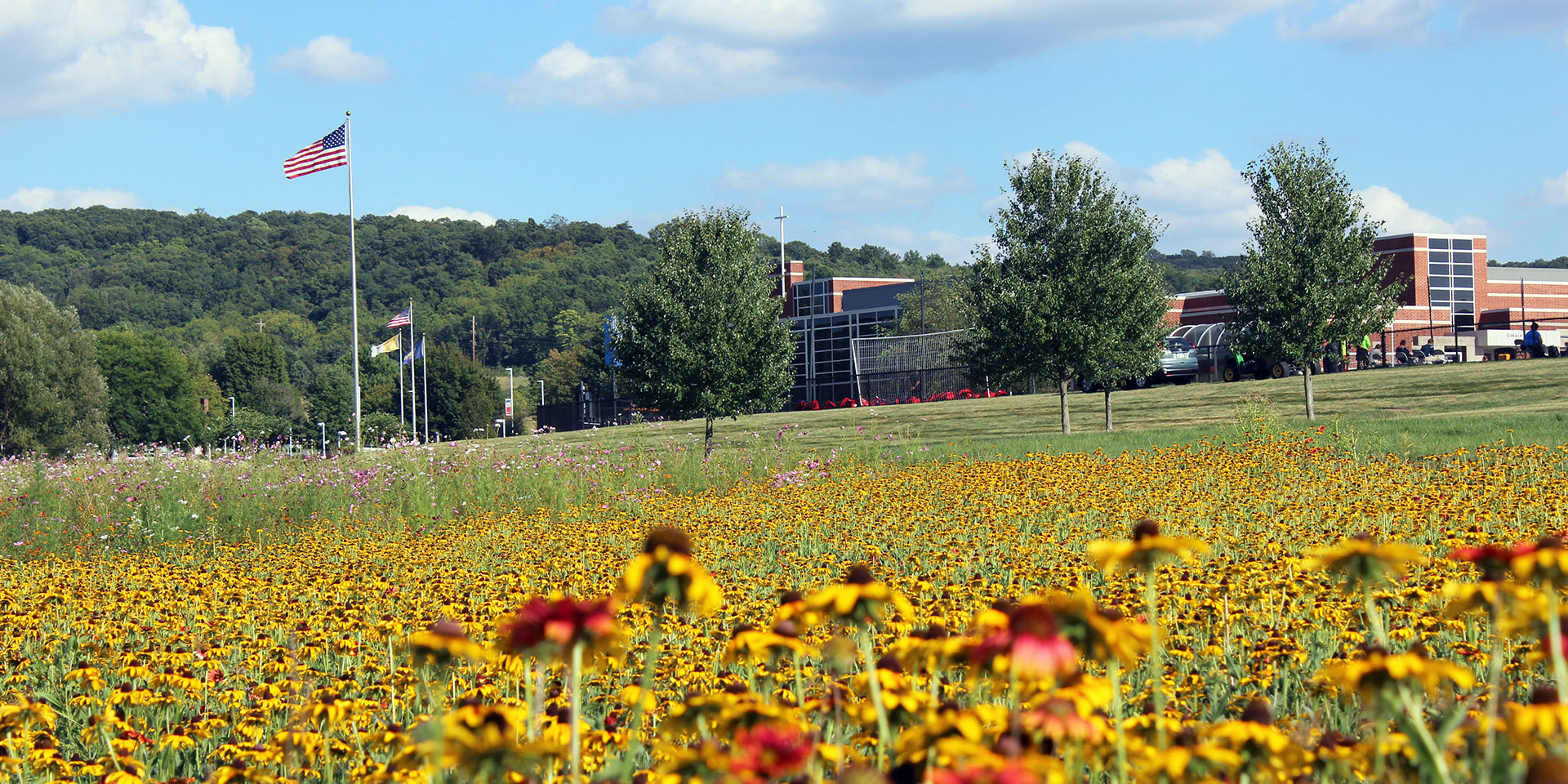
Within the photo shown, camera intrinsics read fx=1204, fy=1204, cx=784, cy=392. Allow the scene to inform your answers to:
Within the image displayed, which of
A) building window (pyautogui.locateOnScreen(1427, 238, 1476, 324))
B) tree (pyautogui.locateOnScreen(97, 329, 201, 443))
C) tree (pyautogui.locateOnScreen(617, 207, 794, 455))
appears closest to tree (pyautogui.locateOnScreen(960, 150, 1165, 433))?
tree (pyautogui.locateOnScreen(617, 207, 794, 455))

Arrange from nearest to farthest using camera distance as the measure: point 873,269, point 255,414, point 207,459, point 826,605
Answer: point 826,605 → point 207,459 → point 255,414 → point 873,269

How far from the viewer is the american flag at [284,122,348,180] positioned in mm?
27859

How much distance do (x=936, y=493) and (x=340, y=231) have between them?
14009 cm

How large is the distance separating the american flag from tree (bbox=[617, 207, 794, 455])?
866 cm

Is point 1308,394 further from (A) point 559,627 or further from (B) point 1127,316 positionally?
(A) point 559,627

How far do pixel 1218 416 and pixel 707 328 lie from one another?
36.7 ft

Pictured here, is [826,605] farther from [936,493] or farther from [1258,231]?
[1258,231]

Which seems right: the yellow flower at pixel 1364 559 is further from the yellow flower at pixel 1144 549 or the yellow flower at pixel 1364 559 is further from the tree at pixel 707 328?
the tree at pixel 707 328

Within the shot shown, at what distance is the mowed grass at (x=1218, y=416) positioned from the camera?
54.3 ft

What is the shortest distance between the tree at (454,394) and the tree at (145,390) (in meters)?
21.1

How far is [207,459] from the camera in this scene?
16.1 metres

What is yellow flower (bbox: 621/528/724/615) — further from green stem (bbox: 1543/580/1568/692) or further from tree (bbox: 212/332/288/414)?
tree (bbox: 212/332/288/414)

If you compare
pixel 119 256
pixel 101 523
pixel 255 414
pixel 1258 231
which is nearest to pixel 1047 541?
pixel 101 523

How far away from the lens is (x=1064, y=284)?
25016 millimetres
